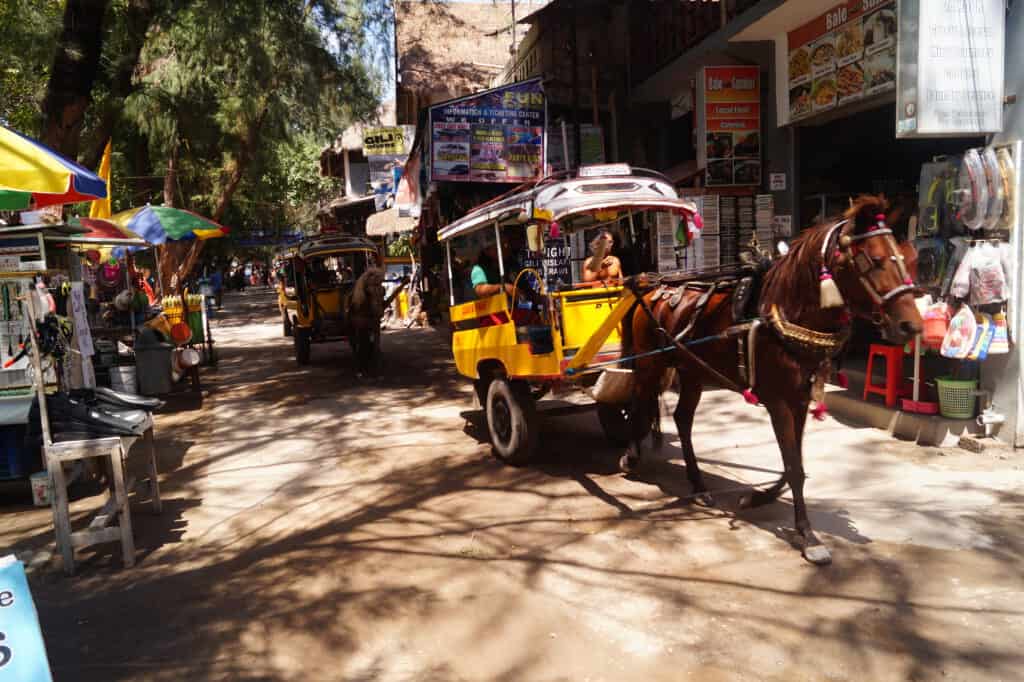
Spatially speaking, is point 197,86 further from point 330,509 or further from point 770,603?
point 770,603

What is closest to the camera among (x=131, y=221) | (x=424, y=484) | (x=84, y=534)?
(x=84, y=534)

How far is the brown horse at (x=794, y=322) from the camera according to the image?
4.21 m

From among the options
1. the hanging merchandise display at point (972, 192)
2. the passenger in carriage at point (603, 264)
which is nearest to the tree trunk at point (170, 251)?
the passenger in carriage at point (603, 264)

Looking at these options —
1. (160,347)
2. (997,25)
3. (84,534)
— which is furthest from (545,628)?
(160,347)

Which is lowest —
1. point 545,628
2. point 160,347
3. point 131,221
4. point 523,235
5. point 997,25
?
point 545,628

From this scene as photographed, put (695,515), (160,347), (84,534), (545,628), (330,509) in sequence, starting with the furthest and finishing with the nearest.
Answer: (160,347), (330,509), (695,515), (84,534), (545,628)

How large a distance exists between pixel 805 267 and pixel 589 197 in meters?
1.80

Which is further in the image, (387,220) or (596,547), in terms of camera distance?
(387,220)

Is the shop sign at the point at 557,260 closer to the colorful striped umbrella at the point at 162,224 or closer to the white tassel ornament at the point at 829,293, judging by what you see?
the white tassel ornament at the point at 829,293

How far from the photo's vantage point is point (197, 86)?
14180 millimetres

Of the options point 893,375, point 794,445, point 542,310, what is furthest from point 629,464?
point 893,375

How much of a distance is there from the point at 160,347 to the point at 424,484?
498 centimetres

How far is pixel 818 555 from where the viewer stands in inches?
178

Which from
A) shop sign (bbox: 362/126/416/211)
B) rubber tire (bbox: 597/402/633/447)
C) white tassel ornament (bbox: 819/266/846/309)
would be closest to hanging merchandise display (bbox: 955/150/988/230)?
white tassel ornament (bbox: 819/266/846/309)
